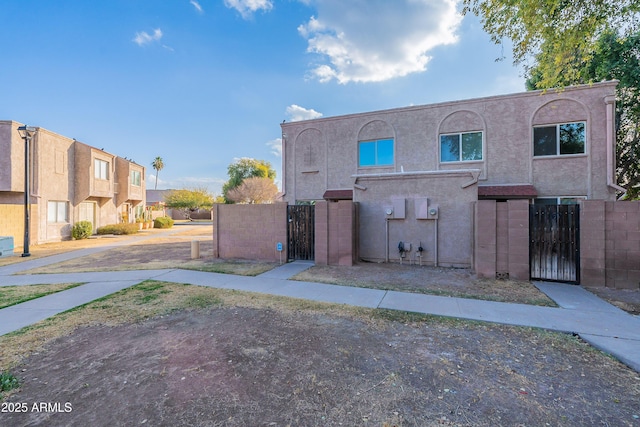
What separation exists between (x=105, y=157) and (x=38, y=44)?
1192 centimetres

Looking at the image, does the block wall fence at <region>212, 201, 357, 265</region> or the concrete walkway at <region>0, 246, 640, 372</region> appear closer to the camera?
the concrete walkway at <region>0, 246, 640, 372</region>

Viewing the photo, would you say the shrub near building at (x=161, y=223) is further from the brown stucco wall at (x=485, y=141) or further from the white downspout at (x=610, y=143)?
the white downspout at (x=610, y=143)

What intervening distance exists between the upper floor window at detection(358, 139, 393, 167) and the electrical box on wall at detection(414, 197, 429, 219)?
18.6ft

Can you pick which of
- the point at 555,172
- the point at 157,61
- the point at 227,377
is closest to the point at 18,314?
the point at 227,377

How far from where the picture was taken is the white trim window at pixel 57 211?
1742 cm

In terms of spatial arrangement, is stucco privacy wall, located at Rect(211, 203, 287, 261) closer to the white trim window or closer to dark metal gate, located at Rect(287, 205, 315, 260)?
dark metal gate, located at Rect(287, 205, 315, 260)

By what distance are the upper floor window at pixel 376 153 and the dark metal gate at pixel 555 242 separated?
834 cm

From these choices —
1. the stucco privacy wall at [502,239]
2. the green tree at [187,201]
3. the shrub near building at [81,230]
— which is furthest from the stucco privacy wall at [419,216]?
the green tree at [187,201]

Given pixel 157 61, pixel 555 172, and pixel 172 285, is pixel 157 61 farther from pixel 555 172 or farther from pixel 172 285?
pixel 555 172

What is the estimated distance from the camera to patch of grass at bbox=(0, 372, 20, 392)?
3045 mm

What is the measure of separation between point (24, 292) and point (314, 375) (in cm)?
803

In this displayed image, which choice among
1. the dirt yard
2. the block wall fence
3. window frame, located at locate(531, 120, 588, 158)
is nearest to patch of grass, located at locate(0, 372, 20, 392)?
the dirt yard

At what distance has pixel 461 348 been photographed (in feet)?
13.1

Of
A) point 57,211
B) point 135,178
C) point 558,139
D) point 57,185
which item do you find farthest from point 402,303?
point 135,178
